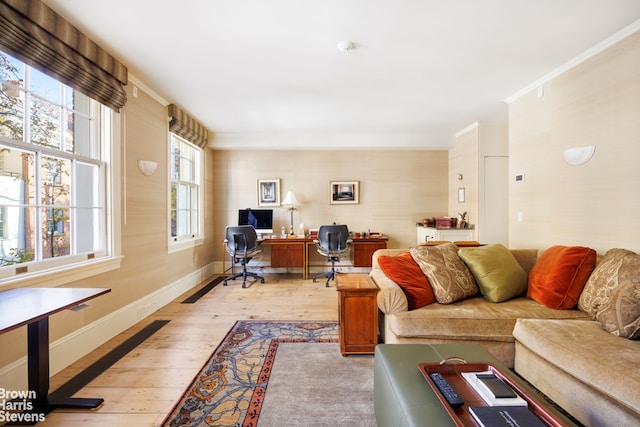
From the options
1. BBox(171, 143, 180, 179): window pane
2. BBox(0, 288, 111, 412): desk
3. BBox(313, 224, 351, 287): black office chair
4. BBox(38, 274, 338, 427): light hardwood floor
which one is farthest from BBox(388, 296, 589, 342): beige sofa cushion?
BBox(171, 143, 180, 179): window pane

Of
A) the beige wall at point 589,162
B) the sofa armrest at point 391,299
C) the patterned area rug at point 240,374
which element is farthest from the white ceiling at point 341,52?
the patterned area rug at point 240,374

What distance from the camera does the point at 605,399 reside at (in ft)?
4.32

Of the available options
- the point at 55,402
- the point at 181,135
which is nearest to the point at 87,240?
the point at 55,402

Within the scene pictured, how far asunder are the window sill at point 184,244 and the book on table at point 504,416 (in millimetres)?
3597

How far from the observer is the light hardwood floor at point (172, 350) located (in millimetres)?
1628

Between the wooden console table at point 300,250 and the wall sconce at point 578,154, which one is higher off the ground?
the wall sconce at point 578,154

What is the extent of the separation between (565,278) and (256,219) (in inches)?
168

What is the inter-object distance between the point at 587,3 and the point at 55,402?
4241 mm

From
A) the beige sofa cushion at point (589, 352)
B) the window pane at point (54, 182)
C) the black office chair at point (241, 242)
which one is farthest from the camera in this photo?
the black office chair at point (241, 242)

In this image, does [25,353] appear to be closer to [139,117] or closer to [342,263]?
[139,117]

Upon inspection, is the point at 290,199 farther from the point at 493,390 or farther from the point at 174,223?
the point at 493,390

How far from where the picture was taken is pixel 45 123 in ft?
6.73

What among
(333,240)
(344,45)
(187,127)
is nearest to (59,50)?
(187,127)

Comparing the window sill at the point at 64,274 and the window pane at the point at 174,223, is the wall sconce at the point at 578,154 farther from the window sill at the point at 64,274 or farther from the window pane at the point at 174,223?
the window pane at the point at 174,223
